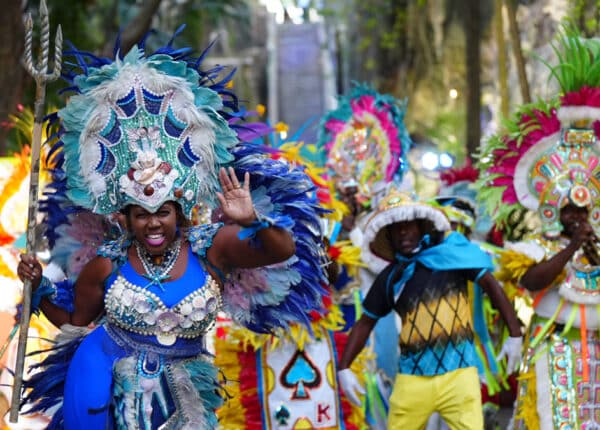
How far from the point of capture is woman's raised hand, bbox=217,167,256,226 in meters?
4.50

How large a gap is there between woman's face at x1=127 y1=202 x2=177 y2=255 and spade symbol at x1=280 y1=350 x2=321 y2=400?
2.45 m

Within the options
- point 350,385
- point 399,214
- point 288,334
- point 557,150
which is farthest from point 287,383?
point 557,150

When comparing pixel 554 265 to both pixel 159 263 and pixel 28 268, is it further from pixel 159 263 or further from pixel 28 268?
pixel 28 268

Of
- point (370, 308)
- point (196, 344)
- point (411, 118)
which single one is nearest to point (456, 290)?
point (370, 308)

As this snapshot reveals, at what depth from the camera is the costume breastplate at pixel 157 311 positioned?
4.80 metres

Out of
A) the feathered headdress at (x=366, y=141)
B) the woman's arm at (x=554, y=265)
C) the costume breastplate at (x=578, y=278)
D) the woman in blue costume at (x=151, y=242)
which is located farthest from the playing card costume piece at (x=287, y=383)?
the feathered headdress at (x=366, y=141)

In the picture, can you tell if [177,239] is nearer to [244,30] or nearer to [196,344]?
[196,344]

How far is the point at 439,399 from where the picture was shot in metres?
6.36

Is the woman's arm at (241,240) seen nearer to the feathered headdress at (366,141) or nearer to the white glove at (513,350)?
the white glove at (513,350)

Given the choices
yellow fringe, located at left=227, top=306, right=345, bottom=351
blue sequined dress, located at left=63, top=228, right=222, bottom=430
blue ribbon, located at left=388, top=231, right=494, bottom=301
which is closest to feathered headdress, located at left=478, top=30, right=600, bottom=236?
blue ribbon, located at left=388, top=231, right=494, bottom=301

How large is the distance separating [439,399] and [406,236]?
995mm

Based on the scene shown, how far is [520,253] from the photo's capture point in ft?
22.4

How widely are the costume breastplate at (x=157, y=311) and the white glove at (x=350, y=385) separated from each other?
190 centimetres

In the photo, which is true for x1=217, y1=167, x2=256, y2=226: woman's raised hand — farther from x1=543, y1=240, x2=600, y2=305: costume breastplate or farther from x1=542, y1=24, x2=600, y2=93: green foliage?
x1=542, y1=24, x2=600, y2=93: green foliage
